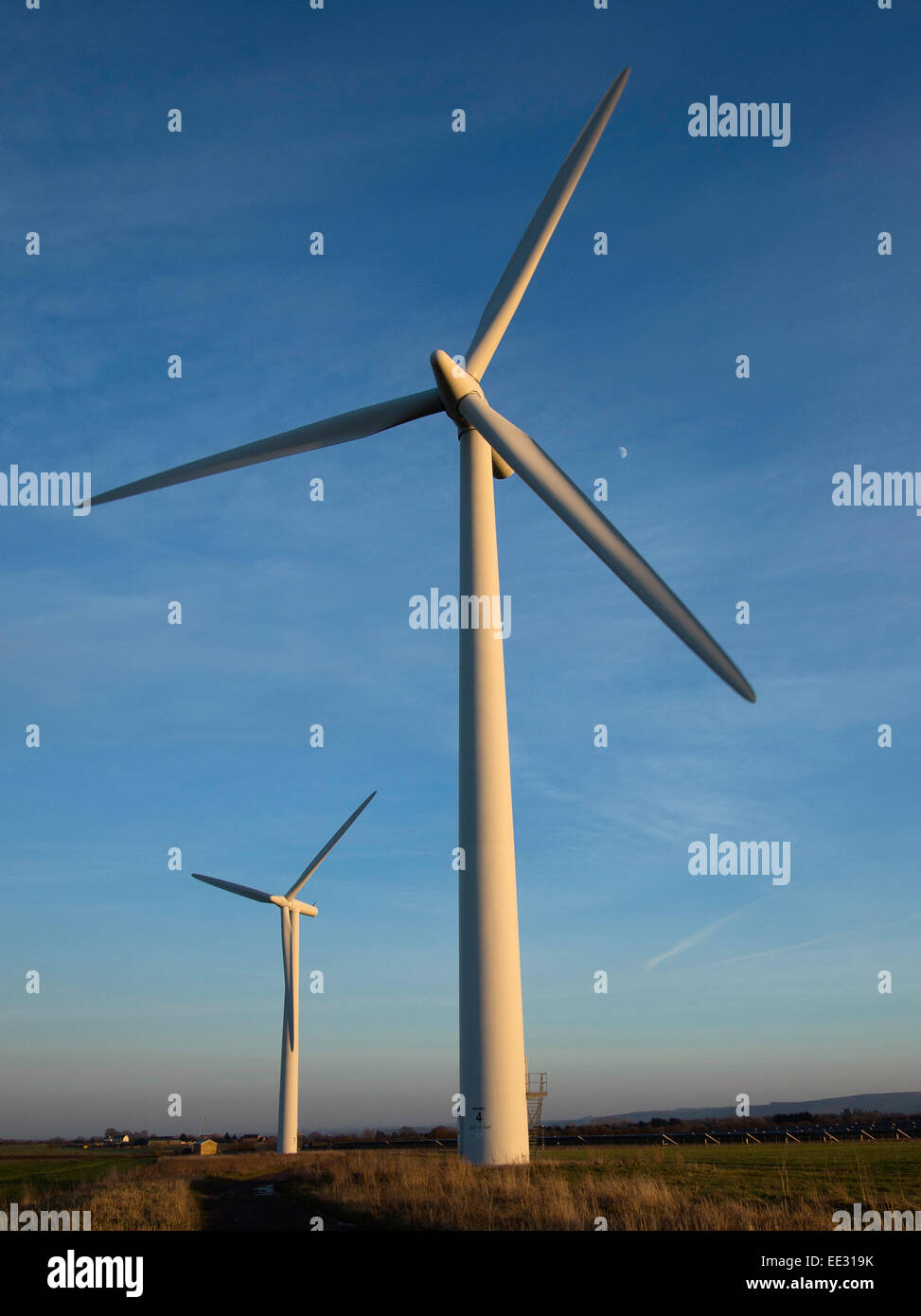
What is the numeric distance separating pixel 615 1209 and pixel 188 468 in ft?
78.9

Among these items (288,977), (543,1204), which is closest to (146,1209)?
(543,1204)

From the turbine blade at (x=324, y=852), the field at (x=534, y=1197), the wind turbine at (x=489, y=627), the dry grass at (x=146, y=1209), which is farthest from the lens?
the turbine blade at (x=324, y=852)

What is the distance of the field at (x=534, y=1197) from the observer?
1605cm

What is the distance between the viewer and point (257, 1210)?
23203 millimetres

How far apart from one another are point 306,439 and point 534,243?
31.7ft

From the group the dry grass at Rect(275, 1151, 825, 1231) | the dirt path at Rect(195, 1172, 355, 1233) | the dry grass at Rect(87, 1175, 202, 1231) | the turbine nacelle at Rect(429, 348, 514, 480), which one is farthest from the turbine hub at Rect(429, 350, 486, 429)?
the dry grass at Rect(87, 1175, 202, 1231)

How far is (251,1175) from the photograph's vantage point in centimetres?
3750

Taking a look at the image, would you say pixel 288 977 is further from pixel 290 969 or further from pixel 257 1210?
pixel 257 1210

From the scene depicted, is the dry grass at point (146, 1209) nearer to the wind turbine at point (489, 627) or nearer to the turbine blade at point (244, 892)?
the wind turbine at point (489, 627)

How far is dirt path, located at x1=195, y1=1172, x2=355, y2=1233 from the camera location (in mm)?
19375

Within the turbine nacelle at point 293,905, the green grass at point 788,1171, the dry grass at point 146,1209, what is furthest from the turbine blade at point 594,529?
the turbine nacelle at point 293,905
